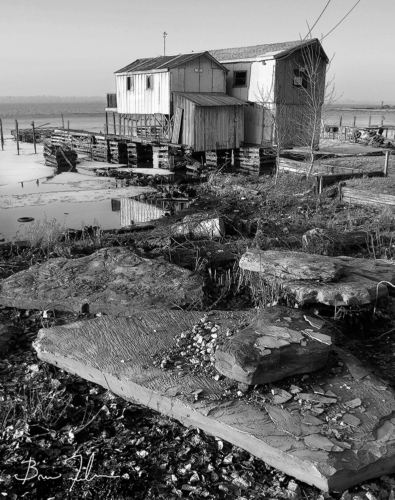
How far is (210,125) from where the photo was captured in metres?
24.5

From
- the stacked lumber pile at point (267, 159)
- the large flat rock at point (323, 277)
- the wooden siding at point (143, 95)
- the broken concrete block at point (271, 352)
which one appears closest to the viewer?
the broken concrete block at point (271, 352)

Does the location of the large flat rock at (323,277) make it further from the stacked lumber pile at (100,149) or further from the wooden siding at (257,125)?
the stacked lumber pile at (100,149)

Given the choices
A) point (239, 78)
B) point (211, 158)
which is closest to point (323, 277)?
point (211, 158)

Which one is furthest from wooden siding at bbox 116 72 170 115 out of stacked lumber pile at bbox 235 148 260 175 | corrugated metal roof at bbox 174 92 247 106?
stacked lumber pile at bbox 235 148 260 175

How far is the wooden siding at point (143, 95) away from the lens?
25078 millimetres

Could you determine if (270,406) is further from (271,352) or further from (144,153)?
(144,153)

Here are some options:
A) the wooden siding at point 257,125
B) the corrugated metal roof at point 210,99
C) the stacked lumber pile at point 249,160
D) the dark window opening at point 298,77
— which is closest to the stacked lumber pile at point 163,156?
the corrugated metal roof at point 210,99

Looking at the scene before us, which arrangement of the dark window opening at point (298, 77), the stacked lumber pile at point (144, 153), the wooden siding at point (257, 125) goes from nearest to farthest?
1. the dark window opening at point (298, 77)
2. the wooden siding at point (257, 125)
3. the stacked lumber pile at point (144, 153)

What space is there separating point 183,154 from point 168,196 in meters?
7.70

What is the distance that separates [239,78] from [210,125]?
412cm

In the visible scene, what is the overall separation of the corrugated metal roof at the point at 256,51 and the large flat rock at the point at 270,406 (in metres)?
21.4

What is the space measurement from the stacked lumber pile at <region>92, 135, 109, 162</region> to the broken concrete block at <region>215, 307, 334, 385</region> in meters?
26.3

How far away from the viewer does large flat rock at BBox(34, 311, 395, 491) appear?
3.31 meters

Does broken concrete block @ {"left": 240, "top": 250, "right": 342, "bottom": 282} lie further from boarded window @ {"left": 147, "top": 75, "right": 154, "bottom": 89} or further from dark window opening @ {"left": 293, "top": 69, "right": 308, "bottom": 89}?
boarded window @ {"left": 147, "top": 75, "right": 154, "bottom": 89}
